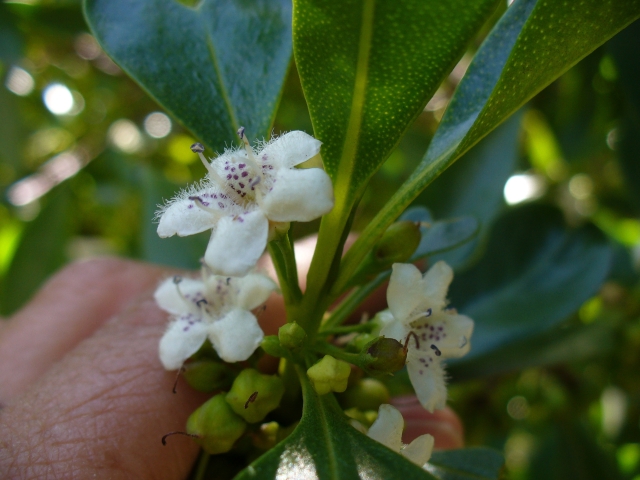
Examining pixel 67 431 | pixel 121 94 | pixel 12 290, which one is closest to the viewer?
pixel 67 431

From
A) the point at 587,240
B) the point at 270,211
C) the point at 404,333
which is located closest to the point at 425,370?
the point at 404,333

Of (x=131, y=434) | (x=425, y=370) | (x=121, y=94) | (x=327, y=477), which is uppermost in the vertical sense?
(x=121, y=94)

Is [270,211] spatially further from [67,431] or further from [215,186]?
[67,431]

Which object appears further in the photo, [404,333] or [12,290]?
[12,290]

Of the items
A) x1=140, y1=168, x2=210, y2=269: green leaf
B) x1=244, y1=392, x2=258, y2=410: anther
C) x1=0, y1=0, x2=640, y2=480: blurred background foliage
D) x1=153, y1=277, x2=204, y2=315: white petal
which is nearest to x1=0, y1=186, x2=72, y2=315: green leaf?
x1=0, y1=0, x2=640, y2=480: blurred background foliage

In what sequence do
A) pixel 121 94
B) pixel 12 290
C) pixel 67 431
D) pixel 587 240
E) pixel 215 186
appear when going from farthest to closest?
pixel 121 94
pixel 12 290
pixel 587 240
pixel 67 431
pixel 215 186

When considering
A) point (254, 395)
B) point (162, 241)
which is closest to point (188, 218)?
point (254, 395)

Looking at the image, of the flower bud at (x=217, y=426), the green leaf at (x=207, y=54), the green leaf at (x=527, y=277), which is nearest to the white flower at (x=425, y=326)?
the flower bud at (x=217, y=426)

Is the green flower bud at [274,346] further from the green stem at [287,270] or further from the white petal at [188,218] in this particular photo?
the white petal at [188,218]
